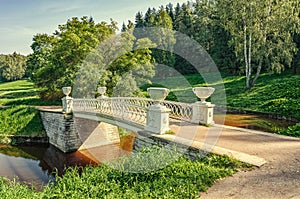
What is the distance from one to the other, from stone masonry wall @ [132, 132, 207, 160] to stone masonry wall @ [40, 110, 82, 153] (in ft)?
25.9

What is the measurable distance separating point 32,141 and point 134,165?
13081 millimetres

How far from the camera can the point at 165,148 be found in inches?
256

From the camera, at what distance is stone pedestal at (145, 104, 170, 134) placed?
23.4 ft

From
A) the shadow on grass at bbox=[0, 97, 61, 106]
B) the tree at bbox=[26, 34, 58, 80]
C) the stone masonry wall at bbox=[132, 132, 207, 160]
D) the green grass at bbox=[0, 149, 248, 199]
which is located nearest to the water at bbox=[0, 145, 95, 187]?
the stone masonry wall at bbox=[132, 132, 207, 160]

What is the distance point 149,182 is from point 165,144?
1.82 m

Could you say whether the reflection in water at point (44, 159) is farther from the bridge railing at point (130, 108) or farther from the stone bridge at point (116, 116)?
the bridge railing at point (130, 108)

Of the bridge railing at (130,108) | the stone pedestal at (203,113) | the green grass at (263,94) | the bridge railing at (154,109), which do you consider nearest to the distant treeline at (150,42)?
the green grass at (263,94)

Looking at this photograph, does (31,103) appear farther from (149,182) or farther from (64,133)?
(149,182)

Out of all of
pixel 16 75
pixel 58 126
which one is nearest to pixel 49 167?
A: pixel 58 126

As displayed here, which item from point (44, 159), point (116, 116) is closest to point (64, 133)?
point (44, 159)

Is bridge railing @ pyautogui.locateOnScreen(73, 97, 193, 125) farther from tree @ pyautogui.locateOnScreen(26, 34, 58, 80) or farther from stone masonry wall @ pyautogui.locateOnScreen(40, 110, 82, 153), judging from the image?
tree @ pyautogui.locateOnScreen(26, 34, 58, 80)

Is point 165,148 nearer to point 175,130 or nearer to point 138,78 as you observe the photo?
point 175,130

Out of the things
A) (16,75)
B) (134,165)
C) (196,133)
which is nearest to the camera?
(134,165)

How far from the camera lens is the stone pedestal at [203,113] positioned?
28.2ft
